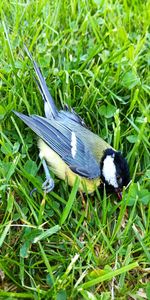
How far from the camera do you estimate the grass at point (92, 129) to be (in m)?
1.82

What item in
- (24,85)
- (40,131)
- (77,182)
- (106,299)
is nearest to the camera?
(106,299)

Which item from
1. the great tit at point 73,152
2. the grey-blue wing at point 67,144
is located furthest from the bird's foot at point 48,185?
the grey-blue wing at point 67,144

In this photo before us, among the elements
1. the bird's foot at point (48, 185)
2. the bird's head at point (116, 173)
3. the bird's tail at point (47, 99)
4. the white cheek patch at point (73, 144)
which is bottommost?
the bird's head at point (116, 173)

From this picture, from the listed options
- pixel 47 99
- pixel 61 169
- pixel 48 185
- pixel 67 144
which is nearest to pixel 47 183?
pixel 48 185

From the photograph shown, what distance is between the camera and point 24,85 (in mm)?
2430

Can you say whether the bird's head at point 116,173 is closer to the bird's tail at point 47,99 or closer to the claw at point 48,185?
the claw at point 48,185

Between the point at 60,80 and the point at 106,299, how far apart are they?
46.2 inches

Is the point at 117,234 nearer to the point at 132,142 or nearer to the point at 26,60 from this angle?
the point at 132,142

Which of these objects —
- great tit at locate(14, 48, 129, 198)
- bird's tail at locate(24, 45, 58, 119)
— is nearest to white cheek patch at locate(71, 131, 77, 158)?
great tit at locate(14, 48, 129, 198)

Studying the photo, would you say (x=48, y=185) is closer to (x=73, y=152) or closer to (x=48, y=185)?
(x=48, y=185)

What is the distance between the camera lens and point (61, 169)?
2188mm

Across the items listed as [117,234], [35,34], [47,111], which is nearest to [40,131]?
[47,111]

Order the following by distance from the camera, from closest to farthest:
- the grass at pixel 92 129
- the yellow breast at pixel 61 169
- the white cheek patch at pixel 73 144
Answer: the grass at pixel 92 129, the yellow breast at pixel 61 169, the white cheek patch at pixel 73 144

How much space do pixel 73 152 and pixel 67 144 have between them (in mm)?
51
